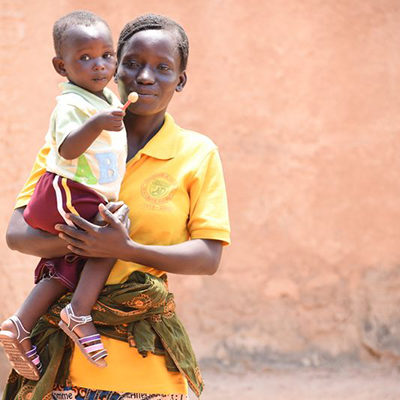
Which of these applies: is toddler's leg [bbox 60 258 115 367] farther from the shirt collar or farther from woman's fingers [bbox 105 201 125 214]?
the shirt collar

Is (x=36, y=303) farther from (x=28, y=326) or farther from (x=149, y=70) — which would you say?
(x=149, y=70)

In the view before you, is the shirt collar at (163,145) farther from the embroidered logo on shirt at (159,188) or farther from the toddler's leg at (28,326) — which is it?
the toddler's leg at (28,326)

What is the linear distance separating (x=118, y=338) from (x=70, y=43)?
2.58 ft

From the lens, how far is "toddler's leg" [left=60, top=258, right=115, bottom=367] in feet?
7.02

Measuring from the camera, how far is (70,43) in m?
2.23

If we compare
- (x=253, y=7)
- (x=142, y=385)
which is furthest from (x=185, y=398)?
(x=253, y=7)

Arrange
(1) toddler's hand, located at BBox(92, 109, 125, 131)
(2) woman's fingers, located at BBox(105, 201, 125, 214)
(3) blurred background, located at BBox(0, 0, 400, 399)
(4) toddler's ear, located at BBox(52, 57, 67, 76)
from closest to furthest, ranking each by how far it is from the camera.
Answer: (1) toddler's hand, located at BBox(92, 109, 125, 131)
(2) woman's fingers, located at BBox(105, 201, 125, 214)
(4) toddler's ear, located at BBox(52, 57, 67, 76)
(3) blurred background, located at BBox(0, 0, 400, 399)

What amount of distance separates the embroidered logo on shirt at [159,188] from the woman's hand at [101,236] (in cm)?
13

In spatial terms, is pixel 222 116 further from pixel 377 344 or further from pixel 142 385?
pixel 142 385

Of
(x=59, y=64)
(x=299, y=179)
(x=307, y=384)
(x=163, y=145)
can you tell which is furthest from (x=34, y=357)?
(x=299, y=179)

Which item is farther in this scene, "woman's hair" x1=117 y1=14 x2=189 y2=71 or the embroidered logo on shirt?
"woman's hair" x1=117 y1=14 x2=189 y2=71

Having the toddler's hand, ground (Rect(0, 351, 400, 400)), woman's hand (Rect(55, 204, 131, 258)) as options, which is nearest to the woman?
woman's hand (Rect(55, 204, 131, 258))

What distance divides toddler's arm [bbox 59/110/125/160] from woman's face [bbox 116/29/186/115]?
0.81 feet

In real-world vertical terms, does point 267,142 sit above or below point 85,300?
below
